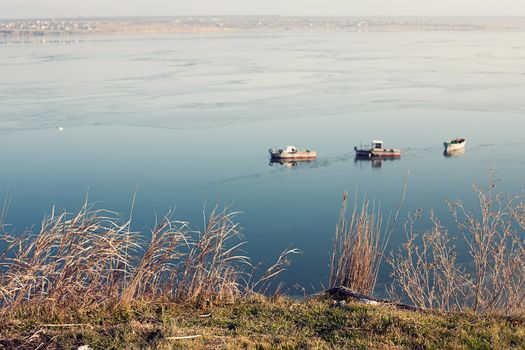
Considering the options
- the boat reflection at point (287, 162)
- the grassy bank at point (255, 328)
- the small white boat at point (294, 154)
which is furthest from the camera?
the small white boat at point (294, 154)

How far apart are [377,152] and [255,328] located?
21.6 metres

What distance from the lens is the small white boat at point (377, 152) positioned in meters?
26.5

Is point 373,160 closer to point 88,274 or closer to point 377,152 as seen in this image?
point 377,152

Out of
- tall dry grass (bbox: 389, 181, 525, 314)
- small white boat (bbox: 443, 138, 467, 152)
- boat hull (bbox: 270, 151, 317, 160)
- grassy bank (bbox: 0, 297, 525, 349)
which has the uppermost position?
grassy bank (bbox: 0, 297, 525, 349)

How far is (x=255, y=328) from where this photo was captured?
18.5 feet

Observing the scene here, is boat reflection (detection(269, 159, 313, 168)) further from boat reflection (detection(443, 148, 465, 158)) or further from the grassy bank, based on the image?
the grassy bank

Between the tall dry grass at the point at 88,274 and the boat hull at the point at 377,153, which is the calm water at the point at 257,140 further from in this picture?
the tall dry grass at the point at 88,274

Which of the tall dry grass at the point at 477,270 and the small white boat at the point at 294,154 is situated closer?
the tall dry grass at the point at 477,270

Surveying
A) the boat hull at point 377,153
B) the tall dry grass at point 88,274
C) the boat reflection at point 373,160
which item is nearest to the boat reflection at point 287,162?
the boat reflection at point 373,160

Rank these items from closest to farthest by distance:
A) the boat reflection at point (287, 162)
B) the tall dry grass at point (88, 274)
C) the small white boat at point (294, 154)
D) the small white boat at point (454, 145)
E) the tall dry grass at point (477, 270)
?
the tall dry grass at point (88, 274)
the tall dry grass at point (477, 270)
the boat reflection at point (287, 162)
the small white boat at point (294, 154)
the small white boat at point (454, 145)

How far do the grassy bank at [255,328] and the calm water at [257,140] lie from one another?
27.6 ft

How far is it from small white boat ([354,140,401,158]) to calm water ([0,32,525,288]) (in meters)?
0.41

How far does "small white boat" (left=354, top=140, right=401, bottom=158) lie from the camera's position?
2648cm

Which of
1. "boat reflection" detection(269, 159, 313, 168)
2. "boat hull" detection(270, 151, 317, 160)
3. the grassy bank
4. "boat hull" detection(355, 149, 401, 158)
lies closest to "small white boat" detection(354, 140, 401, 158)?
"boat hull" detection(355, 149, 401, 158)
